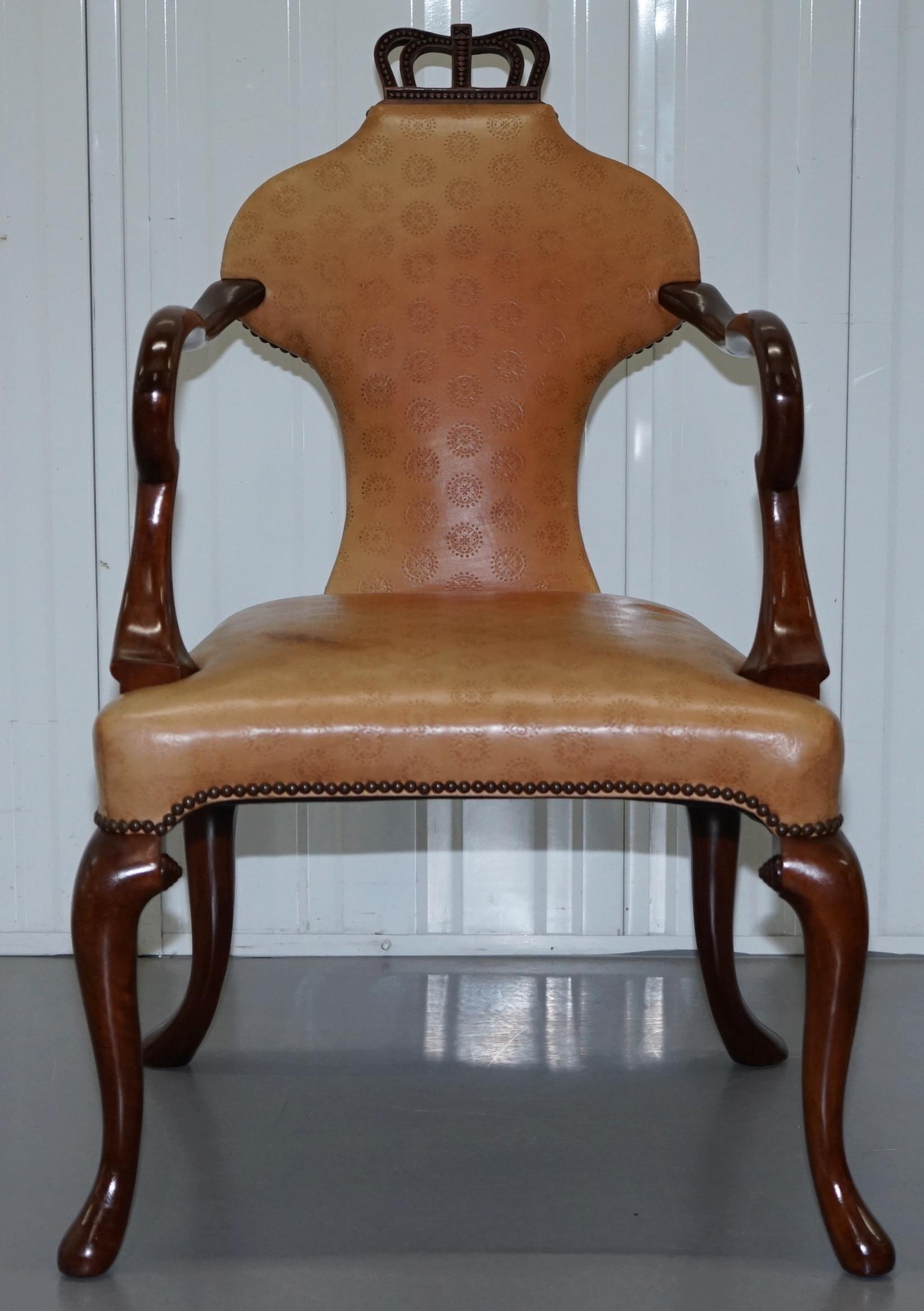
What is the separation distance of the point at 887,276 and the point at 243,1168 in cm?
144

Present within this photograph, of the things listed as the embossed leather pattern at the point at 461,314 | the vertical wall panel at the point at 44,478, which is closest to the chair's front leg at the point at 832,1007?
the embossed leather pattern at the point at 461,314

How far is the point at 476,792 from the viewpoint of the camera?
1.11 meters

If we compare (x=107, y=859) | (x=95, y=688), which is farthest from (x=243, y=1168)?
(x=95, y=688)

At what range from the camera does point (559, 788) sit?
3.64 feet

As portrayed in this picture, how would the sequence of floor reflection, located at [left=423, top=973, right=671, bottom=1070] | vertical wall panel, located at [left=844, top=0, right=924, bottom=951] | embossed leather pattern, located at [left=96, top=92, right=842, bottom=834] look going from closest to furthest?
embossed leather pattern, located at [left=96, top=92, right=842, bottom=834] < floor reflection, located at [left=423, top=973, right=671, bottom=1070] < vertical wall panel, located at [left=844, top=0, right=924, bottom=951]

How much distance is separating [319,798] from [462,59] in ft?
3.13

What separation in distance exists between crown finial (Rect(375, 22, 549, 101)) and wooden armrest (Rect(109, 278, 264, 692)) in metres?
0.59

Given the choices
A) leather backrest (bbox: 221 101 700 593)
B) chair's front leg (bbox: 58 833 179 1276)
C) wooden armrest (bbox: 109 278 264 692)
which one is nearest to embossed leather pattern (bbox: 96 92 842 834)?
leather backrest (bbox: 221 101 700 593)

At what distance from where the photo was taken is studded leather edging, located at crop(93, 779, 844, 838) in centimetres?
110

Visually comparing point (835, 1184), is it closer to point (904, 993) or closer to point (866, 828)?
point (904, 993)

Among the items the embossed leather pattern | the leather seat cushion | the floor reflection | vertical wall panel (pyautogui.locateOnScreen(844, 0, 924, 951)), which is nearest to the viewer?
the leather seat cushion

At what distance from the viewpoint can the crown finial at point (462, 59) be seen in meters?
1.59

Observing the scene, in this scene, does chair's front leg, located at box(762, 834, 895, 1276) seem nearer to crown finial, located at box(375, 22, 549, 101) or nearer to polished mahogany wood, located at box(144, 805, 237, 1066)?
polished mahogany wood, located at box(144, 805, 237, 1066)

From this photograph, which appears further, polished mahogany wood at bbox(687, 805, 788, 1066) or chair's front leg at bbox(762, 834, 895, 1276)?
polished mahogany wood at bbox(687, 805, 788, 1066)
